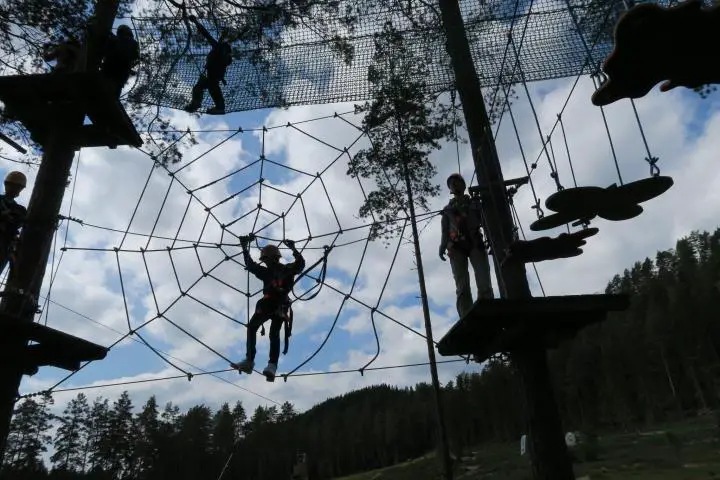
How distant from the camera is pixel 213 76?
612 centimetres

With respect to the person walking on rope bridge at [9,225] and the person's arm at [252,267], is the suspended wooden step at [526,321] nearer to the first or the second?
the person's arm at [252,267]

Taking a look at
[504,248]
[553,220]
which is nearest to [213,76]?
[504,248]

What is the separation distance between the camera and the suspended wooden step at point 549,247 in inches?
136

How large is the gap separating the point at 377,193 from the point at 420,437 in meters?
52.8

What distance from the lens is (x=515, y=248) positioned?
11.6ft

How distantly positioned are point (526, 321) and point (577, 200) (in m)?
0.92

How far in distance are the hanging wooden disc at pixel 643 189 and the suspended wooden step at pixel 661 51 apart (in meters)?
0.51

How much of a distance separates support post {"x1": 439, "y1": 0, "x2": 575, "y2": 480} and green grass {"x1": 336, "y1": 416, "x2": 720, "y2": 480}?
1478cm

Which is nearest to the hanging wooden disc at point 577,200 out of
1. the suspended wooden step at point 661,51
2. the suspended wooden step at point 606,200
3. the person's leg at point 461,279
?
the suspended wooden step at point 606,200

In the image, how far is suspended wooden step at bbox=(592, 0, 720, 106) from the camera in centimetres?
209

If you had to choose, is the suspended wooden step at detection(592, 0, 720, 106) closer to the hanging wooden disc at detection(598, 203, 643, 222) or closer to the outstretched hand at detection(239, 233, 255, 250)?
the hanging wooden disc at detection(598, 203, 643, 222)

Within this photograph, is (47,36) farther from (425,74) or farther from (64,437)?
(64,437)

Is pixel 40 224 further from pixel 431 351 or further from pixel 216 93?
pixel 431 351

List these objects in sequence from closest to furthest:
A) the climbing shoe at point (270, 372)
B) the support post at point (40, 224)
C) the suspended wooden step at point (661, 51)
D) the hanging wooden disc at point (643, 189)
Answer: the suspended wooden step at point (661, 51)
the hanging wooden disc at point (643, 189)
the support post at point (40, 224)
the climbing shoe at point (270, 372)
